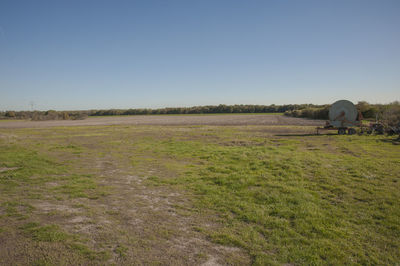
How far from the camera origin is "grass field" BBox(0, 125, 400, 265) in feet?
14.8

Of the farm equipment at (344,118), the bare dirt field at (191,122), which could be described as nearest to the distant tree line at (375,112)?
the farm equipment at (344,118)

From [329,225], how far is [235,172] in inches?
207

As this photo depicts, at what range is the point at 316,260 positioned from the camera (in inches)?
168

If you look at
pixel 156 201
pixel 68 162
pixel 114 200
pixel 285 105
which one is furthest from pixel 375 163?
pixel 285 105

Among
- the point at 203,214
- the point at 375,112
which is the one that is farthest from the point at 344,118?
the point at 203,214

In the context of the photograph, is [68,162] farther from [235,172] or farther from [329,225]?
[329,225]

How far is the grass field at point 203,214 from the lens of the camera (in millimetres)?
4504

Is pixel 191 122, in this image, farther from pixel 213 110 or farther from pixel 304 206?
pixel 213 110

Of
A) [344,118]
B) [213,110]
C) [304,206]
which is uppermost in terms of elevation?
[213,110]

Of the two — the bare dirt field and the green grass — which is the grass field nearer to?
the green grass

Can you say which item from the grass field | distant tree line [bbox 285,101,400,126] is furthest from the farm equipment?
the grass field

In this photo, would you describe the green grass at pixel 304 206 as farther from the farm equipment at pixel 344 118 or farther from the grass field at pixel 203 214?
the farm equipment at pixel 344 118

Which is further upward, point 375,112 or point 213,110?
point 213,110

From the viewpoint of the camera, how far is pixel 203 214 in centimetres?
640
